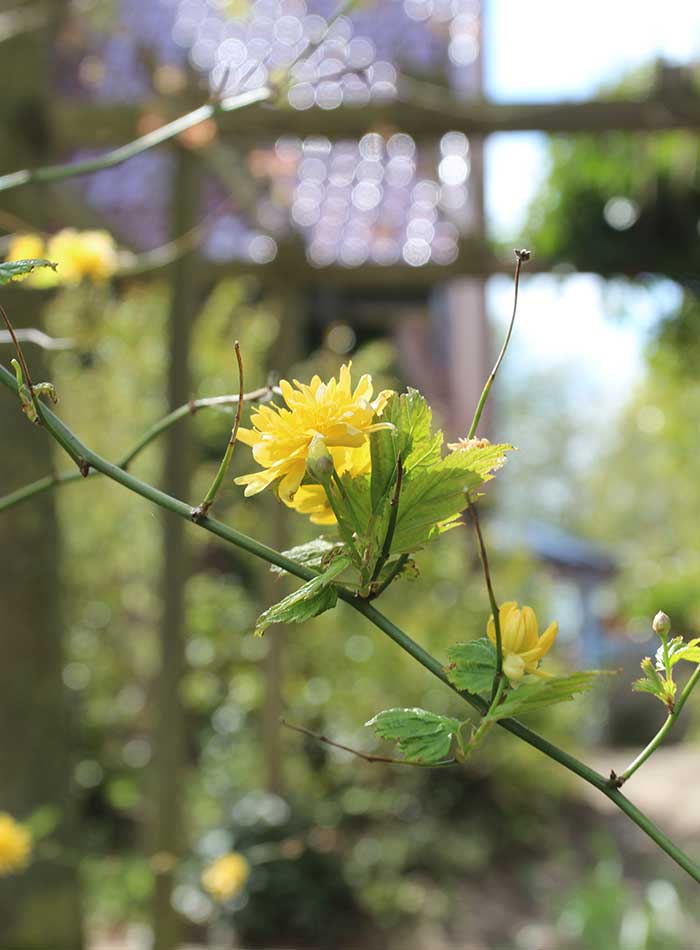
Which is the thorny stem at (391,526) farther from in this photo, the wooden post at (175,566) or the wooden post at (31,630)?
the wooden post at (175,566)

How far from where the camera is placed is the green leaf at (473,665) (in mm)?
429

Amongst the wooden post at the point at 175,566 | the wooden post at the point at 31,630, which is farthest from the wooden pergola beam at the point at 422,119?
the wooden post at the point at 175,566

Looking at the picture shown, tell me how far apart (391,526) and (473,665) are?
0.20ft

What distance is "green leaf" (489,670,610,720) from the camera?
0.39m

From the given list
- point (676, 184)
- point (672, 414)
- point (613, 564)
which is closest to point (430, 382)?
point (672, 414)

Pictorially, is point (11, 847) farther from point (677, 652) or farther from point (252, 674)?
point (252, 674)

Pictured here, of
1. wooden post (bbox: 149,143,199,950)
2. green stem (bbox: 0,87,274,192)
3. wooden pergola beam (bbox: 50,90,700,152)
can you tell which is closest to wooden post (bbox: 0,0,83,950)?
wooden pergola beam (bbox: 50,90,700,152)

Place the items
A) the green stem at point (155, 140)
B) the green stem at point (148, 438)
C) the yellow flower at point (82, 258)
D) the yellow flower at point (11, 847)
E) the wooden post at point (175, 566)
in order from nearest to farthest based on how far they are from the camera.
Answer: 1. the green stem at point (148, 438)
2. the green stem at point (155, 140)
3. the yellow flower at point (82, 258)
4. the yellow flower at point (11, 847)
5. the wooden post at point (175, 566)

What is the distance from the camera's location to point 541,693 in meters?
0.41

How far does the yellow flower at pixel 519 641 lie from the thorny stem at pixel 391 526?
5cm

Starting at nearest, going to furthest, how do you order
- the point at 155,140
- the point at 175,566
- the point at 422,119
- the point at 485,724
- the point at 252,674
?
the point at 485,724
the point at 155,140
the point at 422,119
the point at 175,566
the point at 252,674

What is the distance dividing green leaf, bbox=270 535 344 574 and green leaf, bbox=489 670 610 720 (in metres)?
0.09

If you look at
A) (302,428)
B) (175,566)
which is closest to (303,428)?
(302,428)

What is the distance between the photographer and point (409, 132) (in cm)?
268
